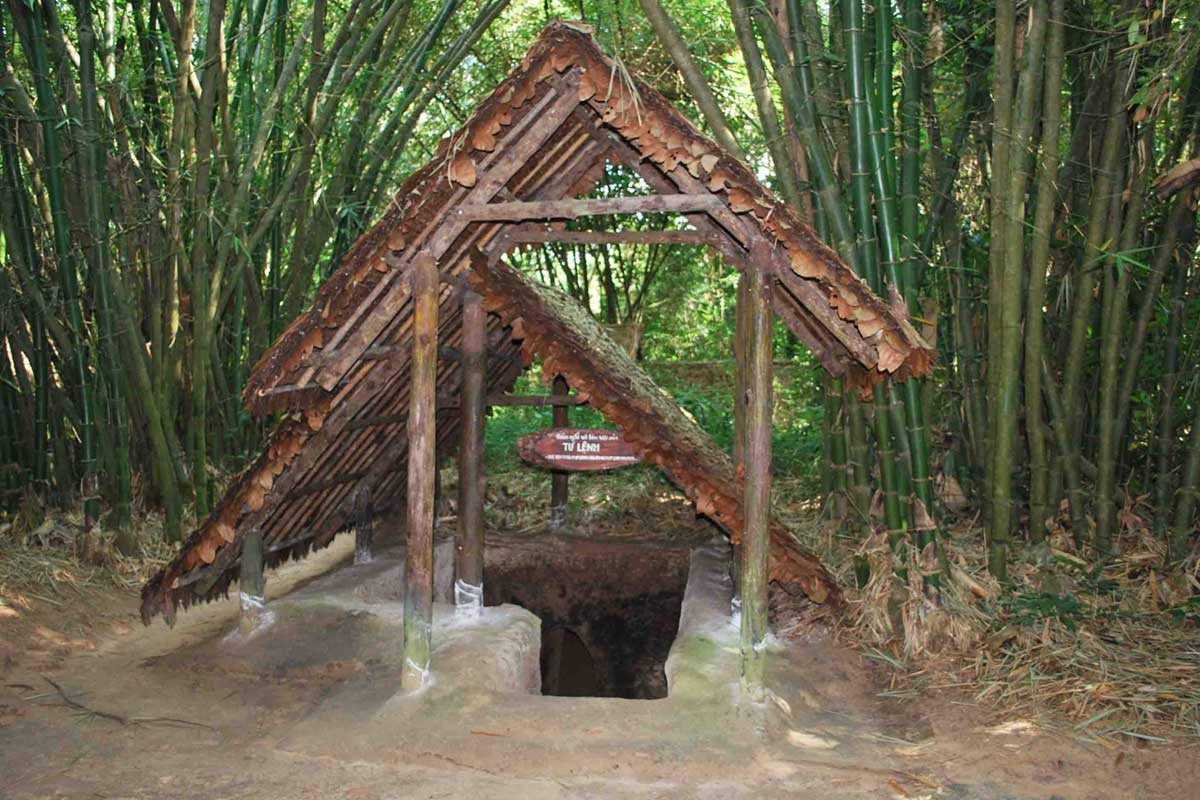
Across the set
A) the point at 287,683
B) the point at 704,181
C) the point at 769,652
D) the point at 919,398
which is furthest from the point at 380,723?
the point at 919,398

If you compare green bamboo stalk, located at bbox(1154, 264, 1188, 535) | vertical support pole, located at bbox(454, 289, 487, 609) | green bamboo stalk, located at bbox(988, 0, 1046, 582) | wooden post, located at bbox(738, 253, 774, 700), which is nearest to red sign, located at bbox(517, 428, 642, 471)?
vertical support pole, located at bbox(454, 289, 487, 609)

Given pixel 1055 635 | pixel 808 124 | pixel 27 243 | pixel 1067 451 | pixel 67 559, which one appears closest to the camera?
pixel 1055 635

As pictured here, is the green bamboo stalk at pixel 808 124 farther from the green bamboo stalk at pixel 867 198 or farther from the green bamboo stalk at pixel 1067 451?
the green bamboo stalk at pixel 1067 451

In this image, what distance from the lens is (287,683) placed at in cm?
433

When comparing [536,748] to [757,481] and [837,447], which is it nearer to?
[757,481]

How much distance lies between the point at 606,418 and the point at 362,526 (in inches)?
63.4

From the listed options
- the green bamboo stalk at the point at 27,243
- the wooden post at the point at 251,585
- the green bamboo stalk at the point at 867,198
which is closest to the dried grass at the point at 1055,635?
the green bamboo stalk at the point at 867,198

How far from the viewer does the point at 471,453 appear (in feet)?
15.6

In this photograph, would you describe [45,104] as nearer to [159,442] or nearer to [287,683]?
[159,442]

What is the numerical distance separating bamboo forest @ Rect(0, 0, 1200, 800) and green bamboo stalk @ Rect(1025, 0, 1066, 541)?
2 centimetres

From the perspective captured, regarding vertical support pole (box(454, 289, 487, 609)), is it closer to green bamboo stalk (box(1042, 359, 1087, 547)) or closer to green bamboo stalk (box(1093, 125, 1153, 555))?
green bamboo stalk (box(1042, 359, 1087, 547))

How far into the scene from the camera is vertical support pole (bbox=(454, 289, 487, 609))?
4.75 meters

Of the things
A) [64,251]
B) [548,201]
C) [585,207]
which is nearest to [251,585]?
[64,251]

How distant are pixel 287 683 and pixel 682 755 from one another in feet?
5.99
